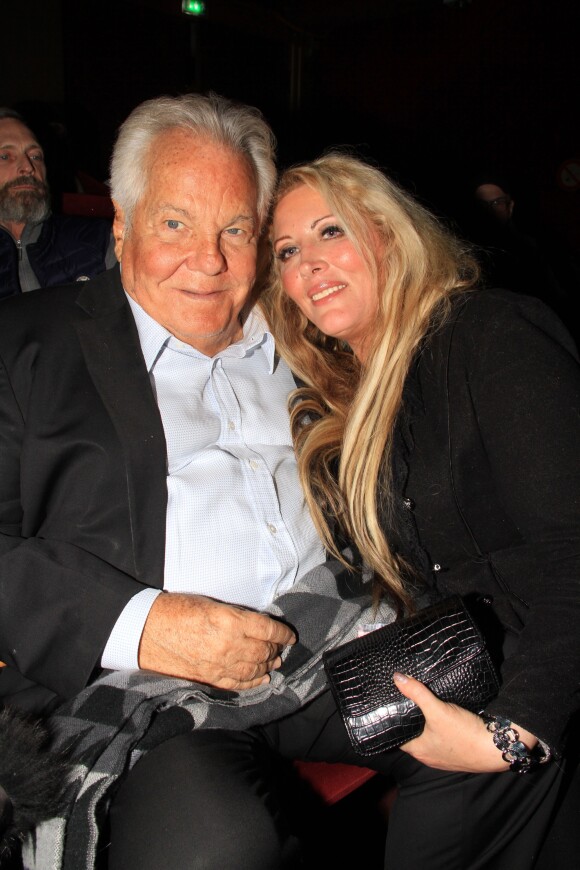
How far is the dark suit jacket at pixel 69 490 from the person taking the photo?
1180mm

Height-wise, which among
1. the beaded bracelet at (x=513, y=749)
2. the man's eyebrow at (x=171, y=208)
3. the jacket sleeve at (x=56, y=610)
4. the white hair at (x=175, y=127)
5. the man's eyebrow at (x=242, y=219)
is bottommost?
the beaded bracelet at (x=513, y=749)

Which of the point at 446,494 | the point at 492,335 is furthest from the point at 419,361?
the point at 446,494

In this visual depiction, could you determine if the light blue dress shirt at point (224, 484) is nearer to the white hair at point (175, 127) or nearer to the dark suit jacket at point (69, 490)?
the dark suit jacket at point (69, 490)

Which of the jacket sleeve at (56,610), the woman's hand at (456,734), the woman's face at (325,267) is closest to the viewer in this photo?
the woman's hand at (456,734)

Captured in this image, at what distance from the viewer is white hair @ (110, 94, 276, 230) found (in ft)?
4.77

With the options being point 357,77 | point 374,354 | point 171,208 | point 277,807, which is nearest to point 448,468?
point 374,354

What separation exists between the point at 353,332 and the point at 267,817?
1032mm

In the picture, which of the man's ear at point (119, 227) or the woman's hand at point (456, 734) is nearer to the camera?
the woman's hand at point (456, 734)

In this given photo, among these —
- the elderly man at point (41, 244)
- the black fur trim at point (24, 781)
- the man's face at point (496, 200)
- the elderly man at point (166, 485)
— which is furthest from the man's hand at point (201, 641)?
the man's face at point (496, 200)

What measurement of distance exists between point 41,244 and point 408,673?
98.1 inches

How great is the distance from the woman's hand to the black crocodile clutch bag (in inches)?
1.0

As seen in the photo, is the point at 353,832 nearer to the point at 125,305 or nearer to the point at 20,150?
the point at 125,305

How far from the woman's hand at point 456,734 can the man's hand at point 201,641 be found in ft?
0.91

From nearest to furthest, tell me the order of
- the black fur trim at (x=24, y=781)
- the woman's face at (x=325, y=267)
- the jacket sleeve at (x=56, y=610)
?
the black fur trim at (x=24, y=781) < the jacket sleeve at (x=56, y=610) < the woman's face at (x=325, y=267)
